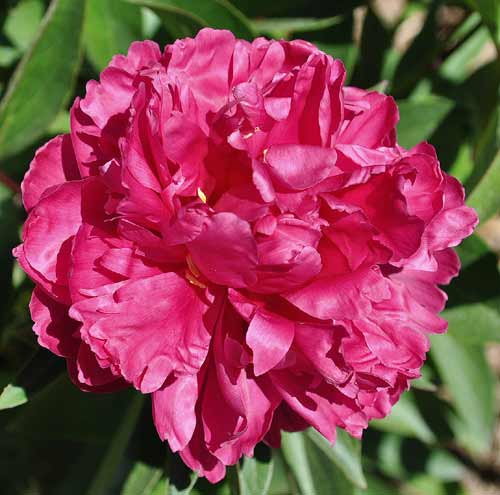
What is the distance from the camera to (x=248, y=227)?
1.88 ft

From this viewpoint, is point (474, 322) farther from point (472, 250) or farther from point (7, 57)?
point (7, 57)

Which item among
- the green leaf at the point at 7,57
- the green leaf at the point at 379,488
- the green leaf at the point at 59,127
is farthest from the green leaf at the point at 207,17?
the green leaf at the point at 379,488

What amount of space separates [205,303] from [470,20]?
34.9 inches

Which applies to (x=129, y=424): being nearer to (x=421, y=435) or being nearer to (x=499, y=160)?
(x=499, y=160)

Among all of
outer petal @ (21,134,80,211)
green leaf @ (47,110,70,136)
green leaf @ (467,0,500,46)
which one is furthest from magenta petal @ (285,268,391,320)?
green leaf @ (47,110,70,136)

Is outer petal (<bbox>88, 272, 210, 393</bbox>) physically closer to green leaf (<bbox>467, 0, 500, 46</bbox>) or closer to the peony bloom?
the peony bloom

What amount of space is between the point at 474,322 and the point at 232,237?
55 cm

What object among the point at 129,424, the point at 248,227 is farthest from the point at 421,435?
the point at 248,227

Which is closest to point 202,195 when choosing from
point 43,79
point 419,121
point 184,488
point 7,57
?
point 184,488

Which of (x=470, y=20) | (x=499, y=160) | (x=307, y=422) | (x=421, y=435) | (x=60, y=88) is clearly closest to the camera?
(x=307, y=422)

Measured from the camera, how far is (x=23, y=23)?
1.24 m

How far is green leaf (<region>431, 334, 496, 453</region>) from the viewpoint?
4.56 ft

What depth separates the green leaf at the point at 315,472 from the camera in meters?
0.99

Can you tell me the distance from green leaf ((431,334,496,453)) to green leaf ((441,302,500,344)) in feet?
1.26
